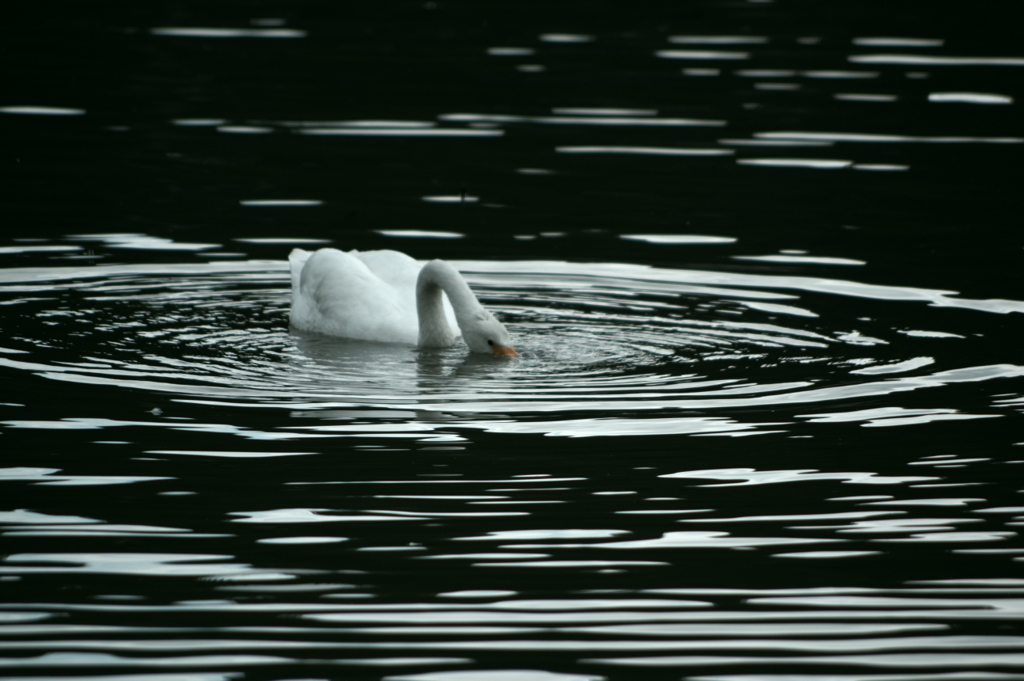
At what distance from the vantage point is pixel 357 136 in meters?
20.5

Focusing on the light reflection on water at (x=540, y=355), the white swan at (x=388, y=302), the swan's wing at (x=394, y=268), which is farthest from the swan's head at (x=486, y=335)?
the swan's wing at (x=394, y=268)

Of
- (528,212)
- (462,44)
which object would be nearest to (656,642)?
(528,212)

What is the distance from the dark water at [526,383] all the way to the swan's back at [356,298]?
11.0 inches

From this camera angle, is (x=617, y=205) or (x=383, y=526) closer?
(x=383, y=526)

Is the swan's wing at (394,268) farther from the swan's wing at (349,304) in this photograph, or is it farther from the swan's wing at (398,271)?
the swan's wing at (349,304)

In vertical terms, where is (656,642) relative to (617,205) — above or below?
below

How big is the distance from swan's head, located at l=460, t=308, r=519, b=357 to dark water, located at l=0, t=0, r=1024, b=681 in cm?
16

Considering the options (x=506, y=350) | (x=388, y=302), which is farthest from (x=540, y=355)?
(x=388, y=302)

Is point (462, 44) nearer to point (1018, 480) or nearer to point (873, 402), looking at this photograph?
point (873, 402)

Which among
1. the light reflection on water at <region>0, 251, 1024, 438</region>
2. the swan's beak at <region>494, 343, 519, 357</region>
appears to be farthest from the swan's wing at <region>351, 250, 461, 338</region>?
the swan's beak at <region>494, 343, 519, 357</region>

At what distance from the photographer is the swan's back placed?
1240 centimetres

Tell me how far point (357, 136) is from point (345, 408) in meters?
11.3

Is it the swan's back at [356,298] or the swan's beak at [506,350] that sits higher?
the swan's back at [356,298]

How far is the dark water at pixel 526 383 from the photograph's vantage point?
632 centimetres
